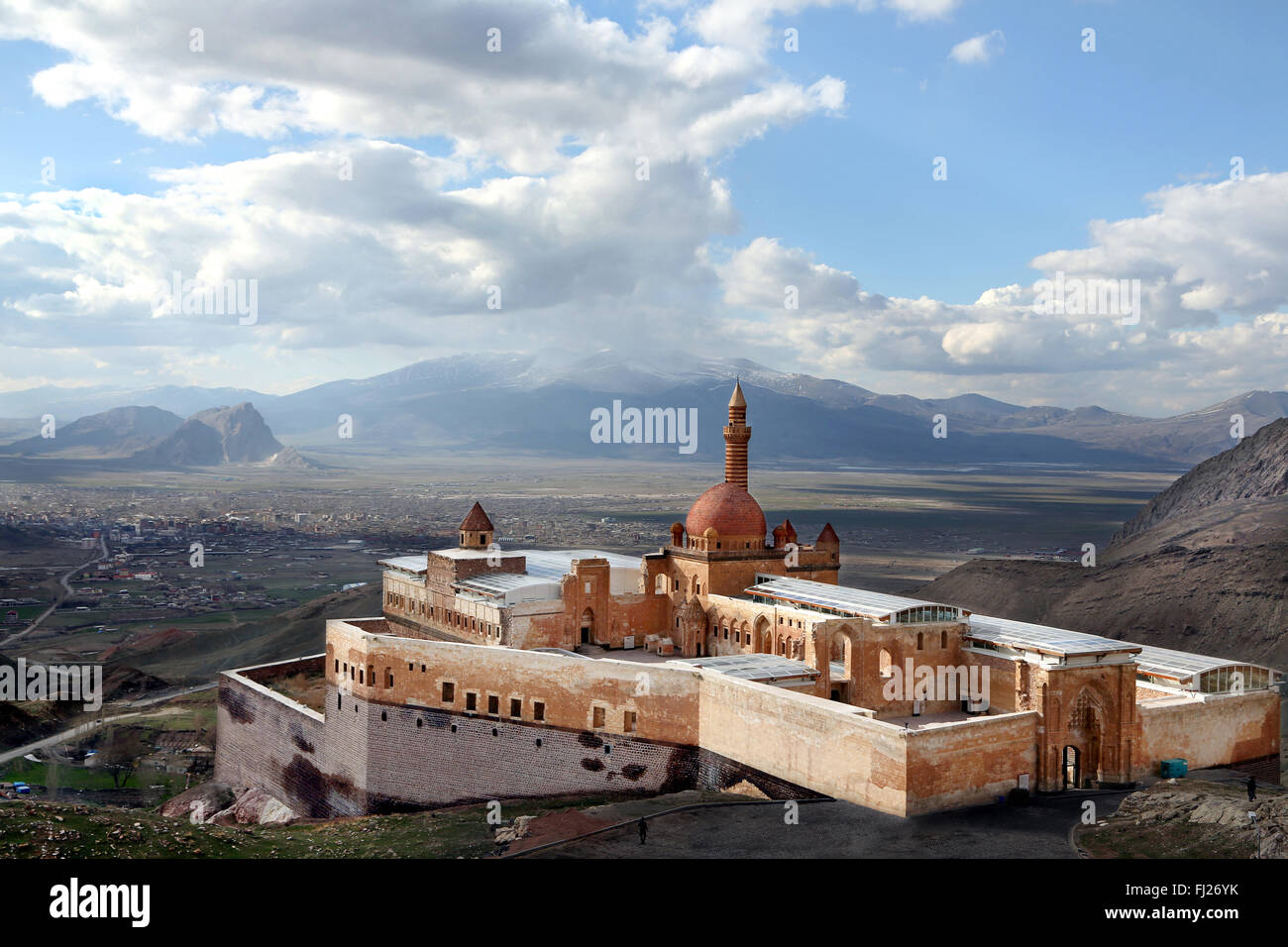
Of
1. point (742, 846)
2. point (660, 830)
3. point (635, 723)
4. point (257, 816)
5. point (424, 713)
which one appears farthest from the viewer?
point (257, 816)

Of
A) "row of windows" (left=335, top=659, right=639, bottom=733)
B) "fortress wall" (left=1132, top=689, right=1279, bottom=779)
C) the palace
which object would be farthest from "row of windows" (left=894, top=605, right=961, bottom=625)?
"row of windows" (left=335, top=659, right=639, bottom=733)

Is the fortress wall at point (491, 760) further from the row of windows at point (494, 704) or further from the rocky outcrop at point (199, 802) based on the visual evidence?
the rocky outcrop at point (199, 802)

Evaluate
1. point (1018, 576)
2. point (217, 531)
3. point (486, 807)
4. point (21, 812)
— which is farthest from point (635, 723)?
point (217, 531)

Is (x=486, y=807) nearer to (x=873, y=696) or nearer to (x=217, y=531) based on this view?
(x=873, y=696)

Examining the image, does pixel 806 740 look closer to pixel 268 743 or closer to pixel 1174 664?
pixel 1174 664

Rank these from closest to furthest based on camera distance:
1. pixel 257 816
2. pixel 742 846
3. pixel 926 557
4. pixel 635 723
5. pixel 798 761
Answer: pixel 742 846, pixel 798 761, pixel 635 723, pixel 257 816, pixel 926 557

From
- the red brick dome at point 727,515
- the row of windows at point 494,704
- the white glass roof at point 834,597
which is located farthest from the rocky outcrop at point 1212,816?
the red brick dome at point 727,515

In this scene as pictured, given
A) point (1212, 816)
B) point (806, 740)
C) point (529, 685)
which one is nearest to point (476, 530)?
point (529, 685)
